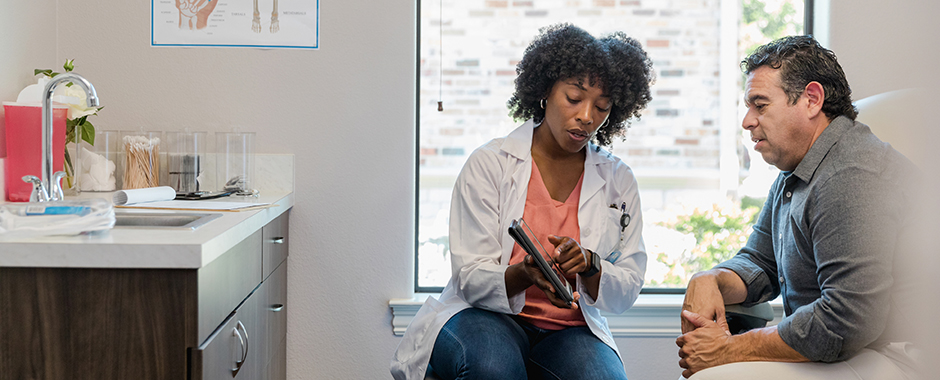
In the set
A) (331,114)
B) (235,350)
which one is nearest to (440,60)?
(331,114)

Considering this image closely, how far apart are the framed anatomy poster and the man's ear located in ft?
4.88

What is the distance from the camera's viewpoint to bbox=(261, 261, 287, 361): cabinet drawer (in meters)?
1.84

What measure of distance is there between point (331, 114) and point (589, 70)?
929 millimetres

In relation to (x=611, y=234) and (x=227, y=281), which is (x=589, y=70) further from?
(x=227, y=281)

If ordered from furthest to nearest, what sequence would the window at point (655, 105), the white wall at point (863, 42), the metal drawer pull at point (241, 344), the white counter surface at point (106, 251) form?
the window at point (655, 105)
the white wall at point (863, 42)
the metal drawer pull at point (241, 344)
the white counter surface at point (106, 251)

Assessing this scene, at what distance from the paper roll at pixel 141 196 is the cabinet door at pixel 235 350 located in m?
0.36

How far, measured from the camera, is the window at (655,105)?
2.31m

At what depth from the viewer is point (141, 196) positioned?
1633 millimetres

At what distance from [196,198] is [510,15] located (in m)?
1.22

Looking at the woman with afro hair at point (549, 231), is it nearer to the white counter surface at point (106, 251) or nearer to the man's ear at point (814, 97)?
the man's ear at point (814, 97)

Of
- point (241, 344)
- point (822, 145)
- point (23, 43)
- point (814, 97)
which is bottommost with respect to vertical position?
point (241, 344)

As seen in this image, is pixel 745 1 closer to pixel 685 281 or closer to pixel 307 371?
pixel 685 281

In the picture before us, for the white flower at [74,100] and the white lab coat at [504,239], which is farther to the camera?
the white flower at [74,100]

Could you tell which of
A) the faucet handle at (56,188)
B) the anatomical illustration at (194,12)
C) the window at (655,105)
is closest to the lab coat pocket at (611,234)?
the window at (655,105)
